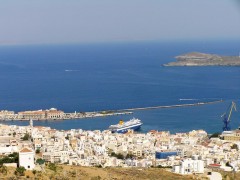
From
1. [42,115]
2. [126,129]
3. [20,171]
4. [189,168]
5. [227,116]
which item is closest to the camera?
[20,171]

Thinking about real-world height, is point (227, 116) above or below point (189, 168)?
above

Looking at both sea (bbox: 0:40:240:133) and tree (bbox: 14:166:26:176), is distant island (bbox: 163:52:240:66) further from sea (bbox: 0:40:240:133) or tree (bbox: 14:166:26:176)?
tree (bbox: 14:166:26:176)

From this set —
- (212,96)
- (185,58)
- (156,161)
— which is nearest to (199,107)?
(212,96)

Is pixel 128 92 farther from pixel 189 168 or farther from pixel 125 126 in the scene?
pixel 189 168

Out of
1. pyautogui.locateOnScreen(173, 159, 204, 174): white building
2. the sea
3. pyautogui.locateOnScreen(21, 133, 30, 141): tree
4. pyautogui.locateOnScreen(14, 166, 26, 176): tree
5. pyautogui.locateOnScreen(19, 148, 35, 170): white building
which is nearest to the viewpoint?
pyautogui.locateOnScreen(14, 166, 26, 176): tree

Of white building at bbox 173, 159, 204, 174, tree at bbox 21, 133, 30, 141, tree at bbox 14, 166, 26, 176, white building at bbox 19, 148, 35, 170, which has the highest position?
white building at bbox 19, 148, 35, 170

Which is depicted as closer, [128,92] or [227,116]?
[227,116]

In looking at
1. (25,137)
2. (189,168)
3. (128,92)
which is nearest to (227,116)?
(25,137)

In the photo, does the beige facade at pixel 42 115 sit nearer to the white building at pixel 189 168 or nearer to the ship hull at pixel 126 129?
the ship hull at pixel 126 129

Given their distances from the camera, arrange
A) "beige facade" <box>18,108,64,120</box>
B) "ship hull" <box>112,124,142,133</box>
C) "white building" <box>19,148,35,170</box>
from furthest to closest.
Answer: "beige facade" <box>18,108,64,120</box> < "ship hull" <box>112,124,142,133</box> < "white building" <box>19,148,35,170</box>

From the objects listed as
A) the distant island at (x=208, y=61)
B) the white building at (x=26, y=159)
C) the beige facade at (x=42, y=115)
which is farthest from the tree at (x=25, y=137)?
the distant island at (x=208, y=61)

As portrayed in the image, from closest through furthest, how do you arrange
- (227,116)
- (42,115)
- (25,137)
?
1. (25,137)
2. (227,116)
3. (42,115)

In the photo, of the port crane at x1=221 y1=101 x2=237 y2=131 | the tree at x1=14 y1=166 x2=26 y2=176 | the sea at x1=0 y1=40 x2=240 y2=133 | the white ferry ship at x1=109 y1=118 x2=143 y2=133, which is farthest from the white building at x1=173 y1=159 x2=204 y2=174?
the white ferry ship at x1=109 y1=118 x2=143 y2=133
